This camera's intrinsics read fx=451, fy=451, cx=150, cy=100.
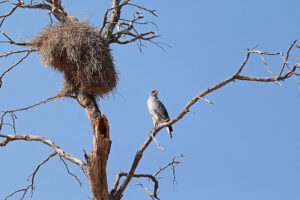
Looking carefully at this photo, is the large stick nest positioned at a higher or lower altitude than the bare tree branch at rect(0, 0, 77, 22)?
lower

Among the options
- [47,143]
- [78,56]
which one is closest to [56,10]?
[78,56]

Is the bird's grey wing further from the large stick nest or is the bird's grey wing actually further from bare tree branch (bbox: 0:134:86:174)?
bare tree branch (bbox: 0:134:86:174)

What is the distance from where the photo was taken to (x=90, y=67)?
746 centimetres

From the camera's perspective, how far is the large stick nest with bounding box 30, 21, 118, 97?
7.46 metres

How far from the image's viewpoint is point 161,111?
9336 mm

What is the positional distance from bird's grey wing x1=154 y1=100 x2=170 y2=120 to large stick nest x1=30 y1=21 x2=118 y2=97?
1774mm

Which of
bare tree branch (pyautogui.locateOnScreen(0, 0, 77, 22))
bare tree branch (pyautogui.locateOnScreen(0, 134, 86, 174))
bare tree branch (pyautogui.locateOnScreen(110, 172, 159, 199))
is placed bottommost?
bare tree branch (pyautogui.locateOnScreen(110, 172, 159, 199))

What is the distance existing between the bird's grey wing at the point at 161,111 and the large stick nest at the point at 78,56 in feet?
5.82

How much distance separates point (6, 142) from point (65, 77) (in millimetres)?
1480

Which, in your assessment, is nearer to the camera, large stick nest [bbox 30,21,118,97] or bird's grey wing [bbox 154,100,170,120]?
large stick nest [bbox 30,21,118,97]

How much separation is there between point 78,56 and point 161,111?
2.56 metres

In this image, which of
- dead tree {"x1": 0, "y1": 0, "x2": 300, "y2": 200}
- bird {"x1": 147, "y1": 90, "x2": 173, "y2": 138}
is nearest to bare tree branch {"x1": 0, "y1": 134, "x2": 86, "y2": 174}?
dead tree {"x1": 0, "y1": 0, "x2": 300, "y2": 200}

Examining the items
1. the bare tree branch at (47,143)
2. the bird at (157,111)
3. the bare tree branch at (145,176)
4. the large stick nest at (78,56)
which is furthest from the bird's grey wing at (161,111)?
the bare tree branch at (47,143)

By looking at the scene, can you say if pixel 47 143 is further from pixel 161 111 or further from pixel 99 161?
pixel 161 111
